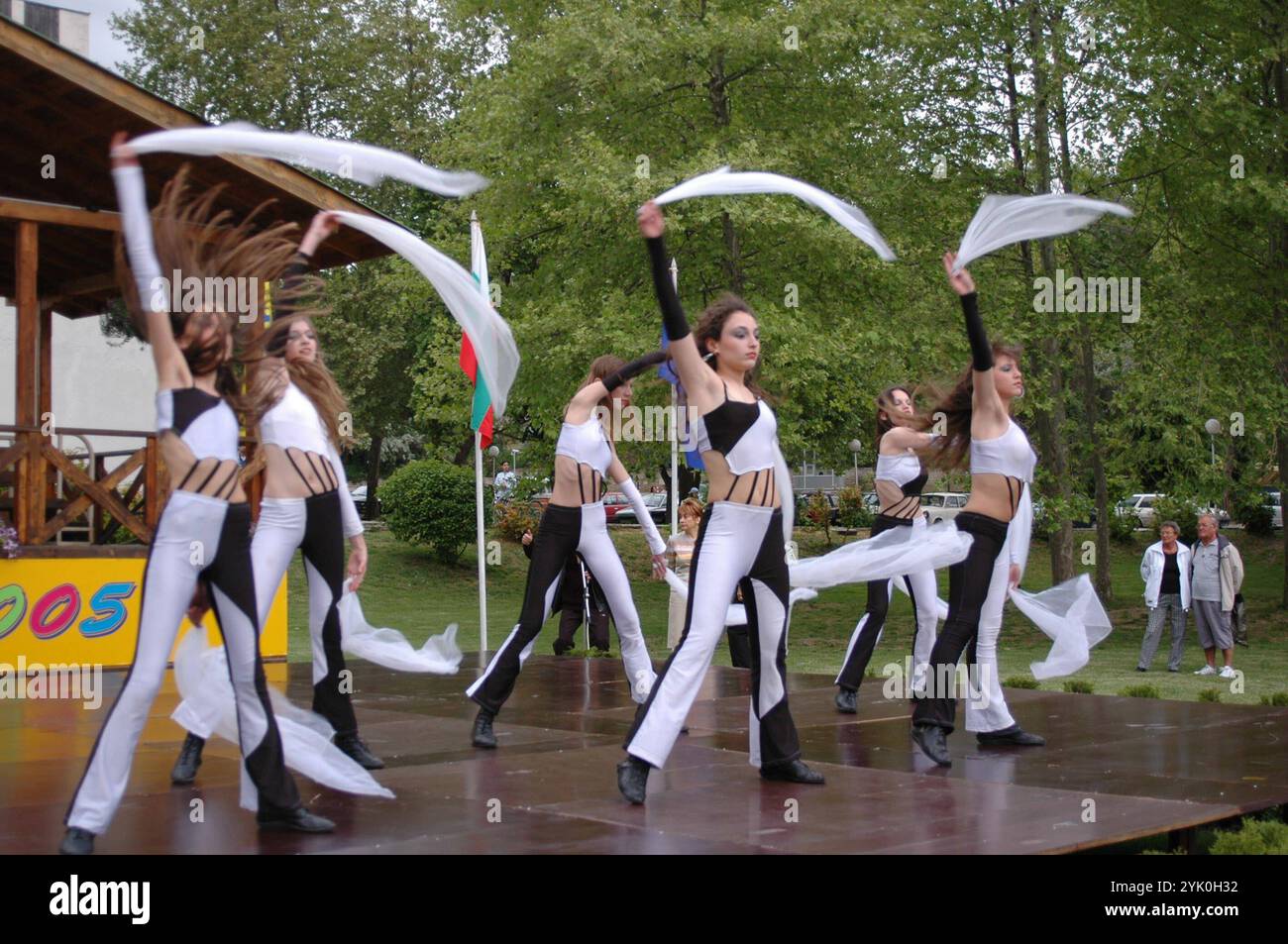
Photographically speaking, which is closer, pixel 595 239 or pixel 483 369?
pixel 483 369

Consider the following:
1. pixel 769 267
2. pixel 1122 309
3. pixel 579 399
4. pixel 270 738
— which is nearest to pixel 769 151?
pixel 769 267

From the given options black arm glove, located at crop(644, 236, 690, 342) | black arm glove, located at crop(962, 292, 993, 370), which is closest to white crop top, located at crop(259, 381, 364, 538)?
black arm glove, located at crop(644, 236, 690, 342)

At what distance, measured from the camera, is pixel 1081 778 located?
6.86 meters

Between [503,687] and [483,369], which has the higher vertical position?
[483,369]

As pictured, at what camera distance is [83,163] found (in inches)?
509

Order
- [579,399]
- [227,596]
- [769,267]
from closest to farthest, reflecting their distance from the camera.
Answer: [227,596]
[579,399]
[769,267]

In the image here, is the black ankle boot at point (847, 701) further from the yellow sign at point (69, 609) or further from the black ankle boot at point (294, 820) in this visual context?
the yellow sign at point (69, 609)

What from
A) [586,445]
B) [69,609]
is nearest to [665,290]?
[586,445]

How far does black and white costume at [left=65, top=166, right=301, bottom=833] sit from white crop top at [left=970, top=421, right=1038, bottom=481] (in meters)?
3.81

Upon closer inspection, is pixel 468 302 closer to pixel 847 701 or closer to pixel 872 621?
pixel 872 621

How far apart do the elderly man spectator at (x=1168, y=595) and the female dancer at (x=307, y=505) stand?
12.4 metres

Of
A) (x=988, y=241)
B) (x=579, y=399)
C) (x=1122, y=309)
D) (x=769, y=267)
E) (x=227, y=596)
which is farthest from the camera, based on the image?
(x=769, y=267)
